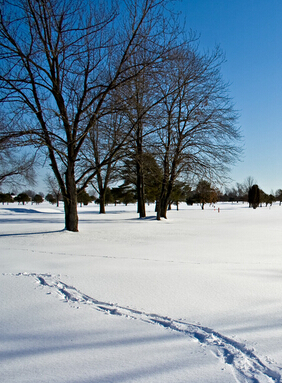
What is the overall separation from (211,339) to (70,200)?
9.75 m

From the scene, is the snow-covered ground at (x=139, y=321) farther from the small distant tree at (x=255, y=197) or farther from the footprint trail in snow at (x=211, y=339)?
the small distant tree at (x=255, y=197)

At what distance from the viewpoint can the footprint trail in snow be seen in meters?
2.17

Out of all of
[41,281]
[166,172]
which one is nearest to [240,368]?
[41,281]

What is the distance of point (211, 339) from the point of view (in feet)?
8.88

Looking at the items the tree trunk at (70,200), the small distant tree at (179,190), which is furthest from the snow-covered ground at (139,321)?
the small distant tree at (179,190)

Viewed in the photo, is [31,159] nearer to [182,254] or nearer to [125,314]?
[182,254]

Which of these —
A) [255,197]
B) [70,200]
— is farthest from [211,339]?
[255,197]

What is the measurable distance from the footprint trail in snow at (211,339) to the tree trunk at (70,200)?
25.2 ft

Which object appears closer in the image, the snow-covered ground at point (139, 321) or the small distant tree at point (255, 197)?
the snow-covered ground at point (139, 321)

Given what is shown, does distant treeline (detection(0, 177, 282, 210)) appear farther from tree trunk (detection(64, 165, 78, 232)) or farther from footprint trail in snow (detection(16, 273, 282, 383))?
footprint trail in snow (detection(16, 273, 282, 383))

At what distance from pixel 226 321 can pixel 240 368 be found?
88cm

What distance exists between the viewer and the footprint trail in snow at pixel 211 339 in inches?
85.4

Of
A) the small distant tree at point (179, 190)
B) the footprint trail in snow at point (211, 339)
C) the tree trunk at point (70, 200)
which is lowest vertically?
the footprint trail in snow at point (211, 339)

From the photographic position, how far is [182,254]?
Answer: 7.46 m
